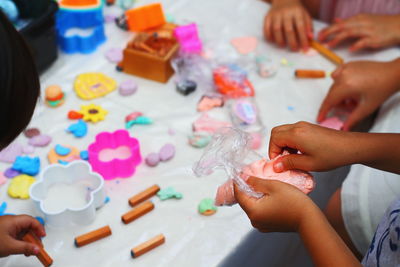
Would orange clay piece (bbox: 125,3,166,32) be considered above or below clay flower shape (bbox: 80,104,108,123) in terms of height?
above

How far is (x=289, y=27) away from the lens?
1.18 m

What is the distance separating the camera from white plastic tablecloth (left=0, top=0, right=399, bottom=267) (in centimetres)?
72

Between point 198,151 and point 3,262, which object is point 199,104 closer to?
point 198,151

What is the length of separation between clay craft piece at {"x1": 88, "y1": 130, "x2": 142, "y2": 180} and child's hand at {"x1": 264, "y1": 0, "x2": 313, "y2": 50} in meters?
0.53

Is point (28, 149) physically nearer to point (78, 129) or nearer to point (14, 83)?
point (78, 129)

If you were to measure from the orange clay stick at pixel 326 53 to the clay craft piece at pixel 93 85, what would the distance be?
545 millimetres

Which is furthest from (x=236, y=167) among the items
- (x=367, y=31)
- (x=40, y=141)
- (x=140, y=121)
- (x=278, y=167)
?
(x=367, y=31)

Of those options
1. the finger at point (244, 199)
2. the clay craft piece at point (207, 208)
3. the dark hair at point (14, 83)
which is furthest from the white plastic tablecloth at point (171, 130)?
the dark hair at point (14, 83)

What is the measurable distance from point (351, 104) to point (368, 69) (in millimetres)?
86

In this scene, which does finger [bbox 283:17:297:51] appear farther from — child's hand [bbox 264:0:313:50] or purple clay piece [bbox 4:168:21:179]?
purple clay piece [bbox 4:168:21:179]

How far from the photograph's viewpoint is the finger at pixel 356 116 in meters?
0.96

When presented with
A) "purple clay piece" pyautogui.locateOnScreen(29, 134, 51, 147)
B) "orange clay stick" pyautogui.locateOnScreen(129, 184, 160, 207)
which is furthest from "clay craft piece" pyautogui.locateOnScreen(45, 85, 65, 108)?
"orange clay stick" pyautogui.locateOnScreen(129, 184, 160, 207)

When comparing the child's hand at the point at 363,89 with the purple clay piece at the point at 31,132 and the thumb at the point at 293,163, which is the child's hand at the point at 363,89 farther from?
the purple clay piece at the point at 31,132

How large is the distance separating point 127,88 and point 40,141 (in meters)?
0.23
